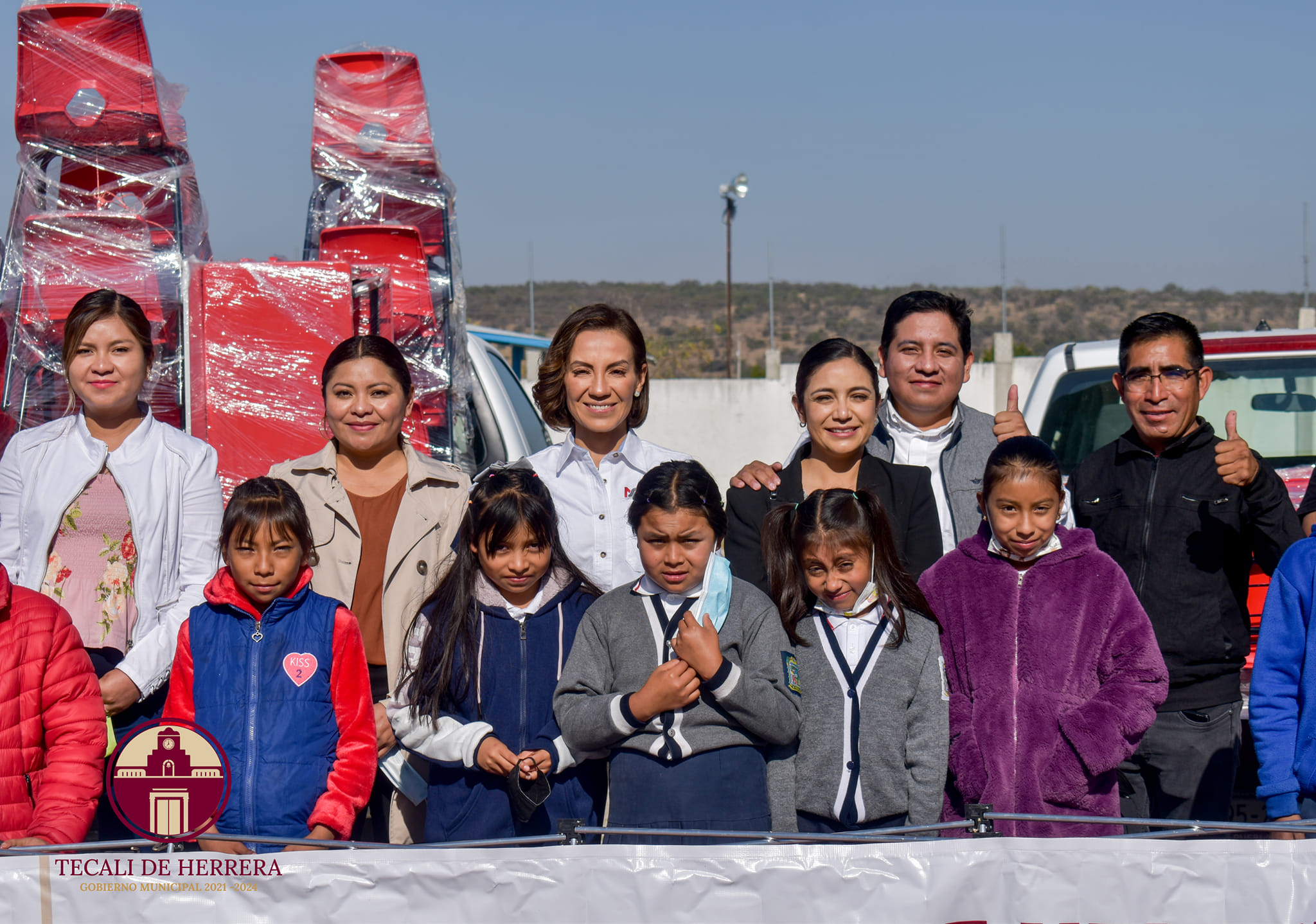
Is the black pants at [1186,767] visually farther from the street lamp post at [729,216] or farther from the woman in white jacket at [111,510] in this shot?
the street lamp post at [729,216]

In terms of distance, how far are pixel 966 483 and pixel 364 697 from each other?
182 centimetres

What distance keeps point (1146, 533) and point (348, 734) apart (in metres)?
2.29

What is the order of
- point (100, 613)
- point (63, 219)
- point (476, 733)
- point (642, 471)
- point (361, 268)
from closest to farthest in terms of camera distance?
point (476, 733) → point (100, 613) → point (642, 471) → point (63, 219) → point (361, 268)

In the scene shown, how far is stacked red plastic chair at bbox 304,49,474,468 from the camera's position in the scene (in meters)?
4.77

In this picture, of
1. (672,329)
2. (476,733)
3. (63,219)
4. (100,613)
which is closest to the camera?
(476,733)

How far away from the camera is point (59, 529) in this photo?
3295 millimetres

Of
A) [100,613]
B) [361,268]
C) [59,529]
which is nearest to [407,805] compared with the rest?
[100,613]

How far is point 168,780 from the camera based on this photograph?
81.9 inches

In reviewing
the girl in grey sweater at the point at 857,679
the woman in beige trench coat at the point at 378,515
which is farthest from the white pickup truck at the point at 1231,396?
the woman in beige trench coat at the point at 378,515

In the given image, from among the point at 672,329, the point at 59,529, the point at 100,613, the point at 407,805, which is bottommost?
the point at 407,805

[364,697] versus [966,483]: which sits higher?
[966,483]

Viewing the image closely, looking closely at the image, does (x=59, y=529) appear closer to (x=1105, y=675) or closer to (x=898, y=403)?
(x=898, y=403)

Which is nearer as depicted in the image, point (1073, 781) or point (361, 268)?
point (1073, 781)

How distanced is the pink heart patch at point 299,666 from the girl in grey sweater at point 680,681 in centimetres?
60
